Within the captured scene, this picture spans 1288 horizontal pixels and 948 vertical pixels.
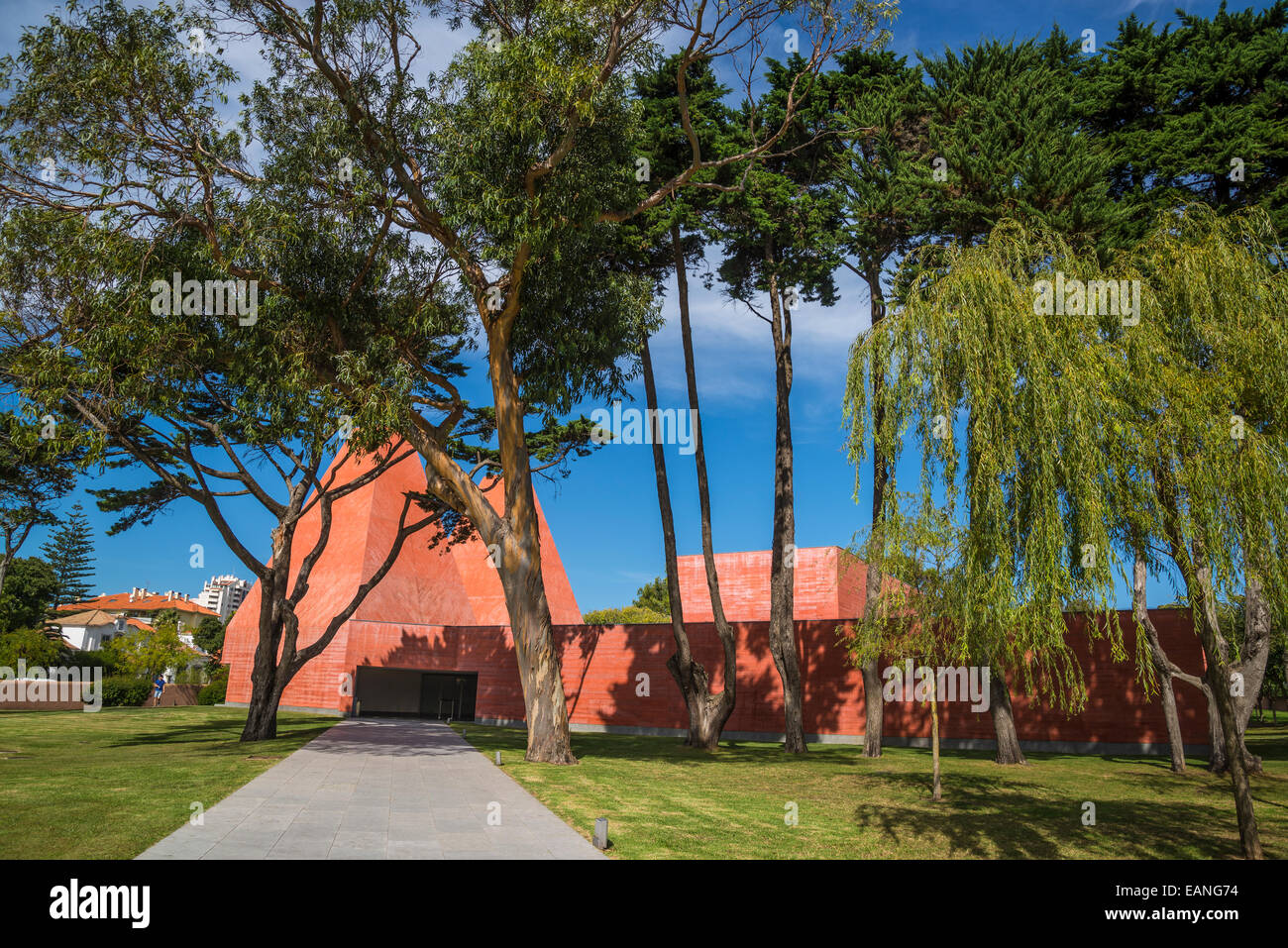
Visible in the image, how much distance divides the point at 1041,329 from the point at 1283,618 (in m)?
4.15

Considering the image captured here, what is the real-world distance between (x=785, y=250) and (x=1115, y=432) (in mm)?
14984

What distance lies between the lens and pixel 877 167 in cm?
2055

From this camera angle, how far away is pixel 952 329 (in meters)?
10.1

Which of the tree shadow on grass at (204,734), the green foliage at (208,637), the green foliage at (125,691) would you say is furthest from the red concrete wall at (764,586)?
the green foliage at (208,637)

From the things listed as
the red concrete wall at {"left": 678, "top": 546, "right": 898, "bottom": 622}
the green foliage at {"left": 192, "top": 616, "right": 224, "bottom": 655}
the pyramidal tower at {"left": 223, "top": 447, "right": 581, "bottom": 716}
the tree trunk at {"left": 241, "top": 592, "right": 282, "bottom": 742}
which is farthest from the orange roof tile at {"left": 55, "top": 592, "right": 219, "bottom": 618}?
the tree trunk at {"left": 241, "top": 592, "right": 282, "bottom": 742}

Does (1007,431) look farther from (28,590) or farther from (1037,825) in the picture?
(28,590)

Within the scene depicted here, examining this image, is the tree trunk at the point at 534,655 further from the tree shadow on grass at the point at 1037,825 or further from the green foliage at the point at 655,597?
the green foliage at the point at 655,597

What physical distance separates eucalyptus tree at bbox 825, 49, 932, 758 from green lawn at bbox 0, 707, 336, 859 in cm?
1484

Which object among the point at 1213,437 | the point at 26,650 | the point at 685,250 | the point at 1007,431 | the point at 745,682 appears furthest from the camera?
the point at 26,650

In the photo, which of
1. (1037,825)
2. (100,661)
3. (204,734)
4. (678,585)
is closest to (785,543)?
(678,585)

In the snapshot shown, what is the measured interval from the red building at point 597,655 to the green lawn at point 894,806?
10.6 ft

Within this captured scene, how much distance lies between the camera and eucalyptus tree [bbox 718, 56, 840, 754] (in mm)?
21016

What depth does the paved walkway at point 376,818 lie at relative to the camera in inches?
309

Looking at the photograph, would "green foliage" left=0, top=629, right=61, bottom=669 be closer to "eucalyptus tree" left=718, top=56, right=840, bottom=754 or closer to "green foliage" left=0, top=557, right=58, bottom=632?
"green foliage" left=0, top=557, right=58, bottom=632
